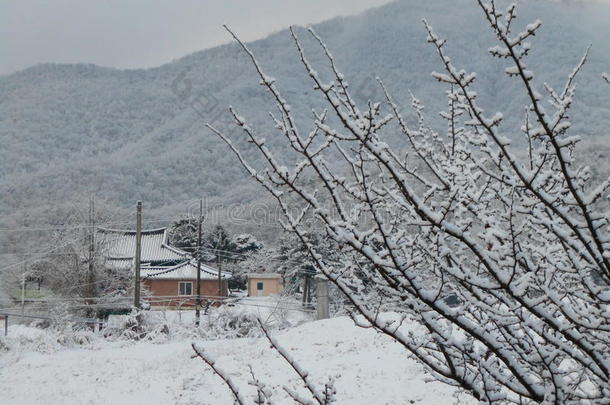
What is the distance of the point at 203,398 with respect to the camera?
1081cm

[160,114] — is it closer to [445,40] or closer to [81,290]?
[81,290]

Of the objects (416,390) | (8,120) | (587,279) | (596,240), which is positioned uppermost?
(8,120)

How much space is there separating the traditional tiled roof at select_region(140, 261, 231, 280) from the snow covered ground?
55.4ft

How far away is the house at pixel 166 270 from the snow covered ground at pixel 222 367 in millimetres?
15414

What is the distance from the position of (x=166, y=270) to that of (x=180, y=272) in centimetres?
77

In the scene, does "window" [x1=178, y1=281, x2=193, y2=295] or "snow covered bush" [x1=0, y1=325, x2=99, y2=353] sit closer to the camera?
"snow covered bush" [x1=0, y1=325, x2=99, y2=353]

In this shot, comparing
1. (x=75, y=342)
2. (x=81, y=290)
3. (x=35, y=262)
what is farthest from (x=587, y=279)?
(x=35, y=262)

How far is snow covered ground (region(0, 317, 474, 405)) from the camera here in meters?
9.95

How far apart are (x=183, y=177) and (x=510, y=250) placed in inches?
2331

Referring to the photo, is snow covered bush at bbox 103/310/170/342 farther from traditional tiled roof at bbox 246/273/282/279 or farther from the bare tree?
the bare tree

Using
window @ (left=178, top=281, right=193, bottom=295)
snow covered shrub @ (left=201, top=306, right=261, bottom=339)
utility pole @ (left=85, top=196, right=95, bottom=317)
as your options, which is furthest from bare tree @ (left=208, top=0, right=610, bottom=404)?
window @ (left=178, top=281, right=193, bottom=295)

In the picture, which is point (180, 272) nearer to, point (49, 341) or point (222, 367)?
point (49, 341)

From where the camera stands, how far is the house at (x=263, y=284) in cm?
3600

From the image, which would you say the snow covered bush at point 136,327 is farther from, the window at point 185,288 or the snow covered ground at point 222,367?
the window at point 185,288
